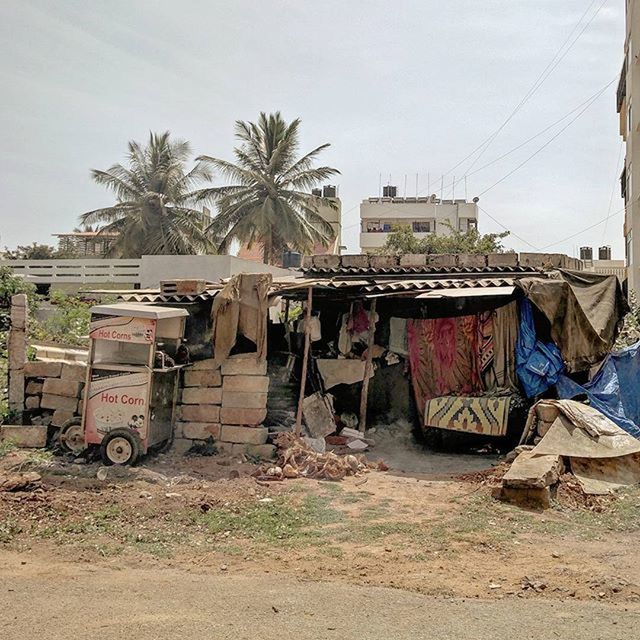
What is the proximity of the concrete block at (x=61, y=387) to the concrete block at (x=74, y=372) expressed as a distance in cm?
6

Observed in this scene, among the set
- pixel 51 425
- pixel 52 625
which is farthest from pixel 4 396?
pixel 52 625

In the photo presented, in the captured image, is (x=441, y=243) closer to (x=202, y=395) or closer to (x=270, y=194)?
(x=270, y=194)

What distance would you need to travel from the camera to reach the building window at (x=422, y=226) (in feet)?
157

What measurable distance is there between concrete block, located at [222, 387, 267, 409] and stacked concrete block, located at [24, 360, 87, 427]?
2.08m

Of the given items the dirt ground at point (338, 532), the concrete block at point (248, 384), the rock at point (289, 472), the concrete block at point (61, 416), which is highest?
the concrete block at point (248, 384)

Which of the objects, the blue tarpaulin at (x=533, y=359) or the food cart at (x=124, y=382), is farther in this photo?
the blue tarpaulin at (x=533, y=359)

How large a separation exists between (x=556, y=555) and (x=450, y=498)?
6.26ft

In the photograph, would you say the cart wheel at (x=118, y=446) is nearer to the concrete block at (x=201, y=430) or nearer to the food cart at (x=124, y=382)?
the food cart at (x=124, y=382)

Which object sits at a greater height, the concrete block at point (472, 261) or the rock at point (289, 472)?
the concrete block at point (472, 261)

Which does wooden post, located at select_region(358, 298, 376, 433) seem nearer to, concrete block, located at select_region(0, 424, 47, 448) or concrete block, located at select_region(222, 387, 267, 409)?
concrete block, located at select_region(222, 387, 267, 409)

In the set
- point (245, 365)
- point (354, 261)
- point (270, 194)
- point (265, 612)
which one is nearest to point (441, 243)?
point (270, 194)

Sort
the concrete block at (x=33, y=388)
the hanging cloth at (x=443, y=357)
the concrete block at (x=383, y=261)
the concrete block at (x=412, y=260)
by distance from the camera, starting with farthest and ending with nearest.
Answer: the concrete block at (x=383, y=261), the concrete block at (x=412, y=260), the hanging cloth at (x=443, y=357), the concrete block at (x=33, y=388)

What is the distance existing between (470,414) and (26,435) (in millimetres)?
6150

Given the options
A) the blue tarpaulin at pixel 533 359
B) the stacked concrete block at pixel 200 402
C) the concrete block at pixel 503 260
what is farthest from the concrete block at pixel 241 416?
the concrete block at pixel 503 260
